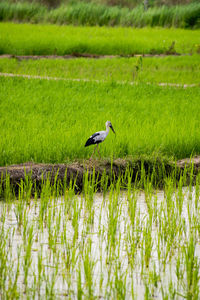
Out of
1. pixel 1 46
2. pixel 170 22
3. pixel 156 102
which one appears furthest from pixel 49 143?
pixel 170 22

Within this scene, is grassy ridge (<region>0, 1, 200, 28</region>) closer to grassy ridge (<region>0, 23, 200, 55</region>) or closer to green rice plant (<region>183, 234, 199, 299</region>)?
grassy ridge (<region>0, 23, 200, 55</region>)

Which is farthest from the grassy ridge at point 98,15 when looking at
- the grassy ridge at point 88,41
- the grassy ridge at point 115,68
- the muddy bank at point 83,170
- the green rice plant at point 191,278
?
the green rice plant at point 191,278

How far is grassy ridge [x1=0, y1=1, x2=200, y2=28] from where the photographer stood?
23875mm

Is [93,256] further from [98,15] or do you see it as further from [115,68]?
[98,15]

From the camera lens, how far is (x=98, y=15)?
24.4 m

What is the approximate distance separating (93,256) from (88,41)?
602 inches

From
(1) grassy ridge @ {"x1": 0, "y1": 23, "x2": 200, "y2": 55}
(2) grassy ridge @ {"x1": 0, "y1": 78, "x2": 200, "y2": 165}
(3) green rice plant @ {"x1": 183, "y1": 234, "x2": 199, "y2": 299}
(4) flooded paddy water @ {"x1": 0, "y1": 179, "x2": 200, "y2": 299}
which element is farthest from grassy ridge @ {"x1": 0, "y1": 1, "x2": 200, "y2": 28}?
(3) green rice plant @ {"x1": 183, "y1": 234, "x2": 199, "y2": 299}

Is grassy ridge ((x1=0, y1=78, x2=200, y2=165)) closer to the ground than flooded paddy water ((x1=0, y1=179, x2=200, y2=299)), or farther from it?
farther from it

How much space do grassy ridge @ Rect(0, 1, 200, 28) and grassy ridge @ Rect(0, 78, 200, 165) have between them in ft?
42.3

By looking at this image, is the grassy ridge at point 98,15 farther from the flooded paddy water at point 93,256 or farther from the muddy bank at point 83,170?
the flooded paddy water at point 93,256

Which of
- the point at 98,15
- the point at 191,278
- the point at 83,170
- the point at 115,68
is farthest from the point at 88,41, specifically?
the point at 191,278

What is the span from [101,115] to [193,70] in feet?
24.5

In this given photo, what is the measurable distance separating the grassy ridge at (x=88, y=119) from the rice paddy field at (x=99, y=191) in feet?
0.06

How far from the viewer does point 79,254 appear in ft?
13.3
